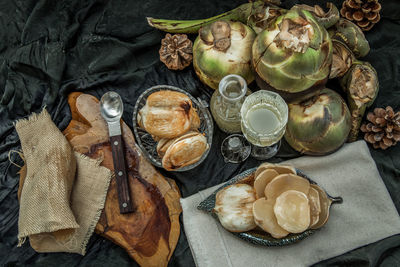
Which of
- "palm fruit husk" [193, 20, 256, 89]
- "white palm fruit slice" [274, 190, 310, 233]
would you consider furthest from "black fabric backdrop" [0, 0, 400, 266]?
"white palm fruit slice" [274, 190, 310, 233]

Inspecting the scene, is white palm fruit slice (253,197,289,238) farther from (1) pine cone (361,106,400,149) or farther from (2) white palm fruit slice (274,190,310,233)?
(1) pine cone (361,106,400,149)

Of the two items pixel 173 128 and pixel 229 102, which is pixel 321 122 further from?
pixel 173 128

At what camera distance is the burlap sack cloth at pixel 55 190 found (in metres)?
0.80

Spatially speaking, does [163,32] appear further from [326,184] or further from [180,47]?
[326,184]

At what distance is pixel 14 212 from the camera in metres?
0.92

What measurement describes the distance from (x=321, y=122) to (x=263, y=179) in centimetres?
21

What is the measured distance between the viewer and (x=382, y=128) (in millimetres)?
892

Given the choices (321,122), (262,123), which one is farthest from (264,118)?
(321,122)

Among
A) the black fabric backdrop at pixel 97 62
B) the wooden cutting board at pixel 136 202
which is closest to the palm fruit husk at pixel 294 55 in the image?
the black fabric backdrop at pixel 97 62

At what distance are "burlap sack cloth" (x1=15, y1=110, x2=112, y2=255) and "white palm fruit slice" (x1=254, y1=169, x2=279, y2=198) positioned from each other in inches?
15.4

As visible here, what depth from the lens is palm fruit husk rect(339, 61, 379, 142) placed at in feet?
2.75

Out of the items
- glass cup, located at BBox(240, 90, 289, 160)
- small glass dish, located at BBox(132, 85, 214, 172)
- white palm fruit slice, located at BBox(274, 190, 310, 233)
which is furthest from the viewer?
small glass dish, located at BBox(132, 85, 214, 172)

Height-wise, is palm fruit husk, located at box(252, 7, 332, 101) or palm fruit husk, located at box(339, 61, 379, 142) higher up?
palm fruit husk, located at box(252, 7, 332, 101)

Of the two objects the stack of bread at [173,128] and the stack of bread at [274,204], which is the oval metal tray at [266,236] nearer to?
the stack of bread at [274,204]
